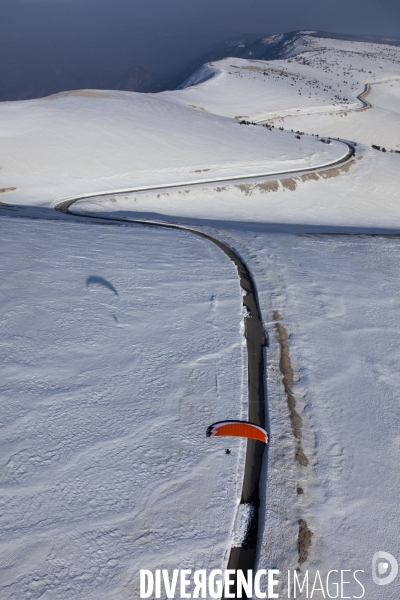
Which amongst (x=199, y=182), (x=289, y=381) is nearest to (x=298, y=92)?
(x=199, y=182)

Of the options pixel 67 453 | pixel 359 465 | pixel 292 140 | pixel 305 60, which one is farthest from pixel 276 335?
pixel 305 60

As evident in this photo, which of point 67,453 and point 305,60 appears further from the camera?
point 305,60

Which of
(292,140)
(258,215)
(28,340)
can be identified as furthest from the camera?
(292,140)

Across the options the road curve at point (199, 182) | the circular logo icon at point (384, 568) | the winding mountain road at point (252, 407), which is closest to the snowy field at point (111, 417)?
the winding mountain road at point (252, 407)

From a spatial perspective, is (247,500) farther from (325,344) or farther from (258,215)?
(258,215)

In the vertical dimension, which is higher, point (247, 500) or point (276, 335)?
point (276, 335)

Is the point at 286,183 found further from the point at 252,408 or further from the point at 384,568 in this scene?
the point at 384,568

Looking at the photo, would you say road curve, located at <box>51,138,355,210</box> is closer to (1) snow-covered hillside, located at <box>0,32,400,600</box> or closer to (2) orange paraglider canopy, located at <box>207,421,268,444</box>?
(1) snow-covered hillside, located at <box>0,32,400,600</box>

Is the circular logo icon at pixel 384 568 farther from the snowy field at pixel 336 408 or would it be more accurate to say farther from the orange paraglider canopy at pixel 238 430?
the orange paraglider canopy at pixel 238 430
